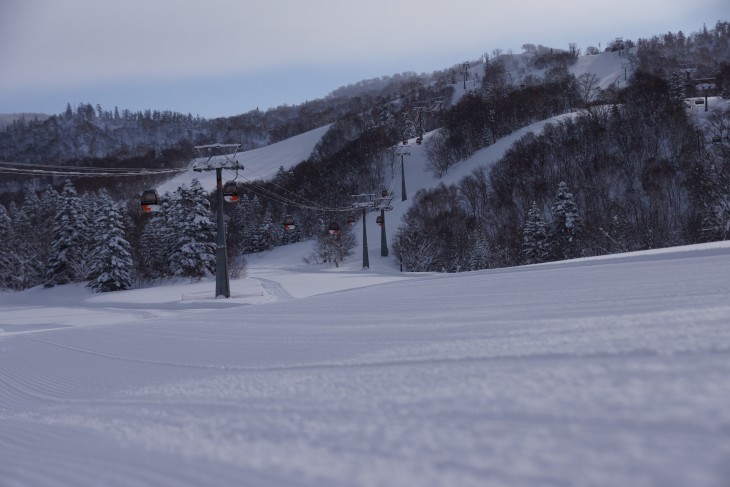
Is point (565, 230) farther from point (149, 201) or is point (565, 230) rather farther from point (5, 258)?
point (5, 258)

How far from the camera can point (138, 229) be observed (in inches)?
2539

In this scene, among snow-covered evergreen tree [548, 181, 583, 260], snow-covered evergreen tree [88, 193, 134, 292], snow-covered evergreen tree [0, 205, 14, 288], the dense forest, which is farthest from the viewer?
snow-covered evergreen tree [0, 205, 14, 288]

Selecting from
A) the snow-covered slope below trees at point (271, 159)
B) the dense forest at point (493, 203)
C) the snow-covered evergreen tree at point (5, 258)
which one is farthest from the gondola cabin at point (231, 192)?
the snow-covered slope below trees at point (271, 159)

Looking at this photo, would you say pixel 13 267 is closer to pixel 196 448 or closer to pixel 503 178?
pixel 503 178

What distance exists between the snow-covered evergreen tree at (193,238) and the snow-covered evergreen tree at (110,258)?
14.0 ft

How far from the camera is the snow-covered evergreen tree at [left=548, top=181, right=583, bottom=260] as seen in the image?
Answer: 1843 inches

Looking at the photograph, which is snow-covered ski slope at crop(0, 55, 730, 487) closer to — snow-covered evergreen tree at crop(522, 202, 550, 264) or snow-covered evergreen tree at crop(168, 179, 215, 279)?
snow-covered evergreen tree at crop(168, 179, 215, 279)

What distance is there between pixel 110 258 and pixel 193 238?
23.2ft

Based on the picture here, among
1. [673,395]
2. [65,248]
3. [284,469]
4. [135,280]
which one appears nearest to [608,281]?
[673,395]

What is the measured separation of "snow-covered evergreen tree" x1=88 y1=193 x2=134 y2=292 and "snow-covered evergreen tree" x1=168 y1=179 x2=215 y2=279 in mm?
4273

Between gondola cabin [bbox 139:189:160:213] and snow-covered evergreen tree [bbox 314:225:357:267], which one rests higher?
gondola cabin [bbox 139:189:160:213]

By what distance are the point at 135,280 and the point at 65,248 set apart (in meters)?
9.62

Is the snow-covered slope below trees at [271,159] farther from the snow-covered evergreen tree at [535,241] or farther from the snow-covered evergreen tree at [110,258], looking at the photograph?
the snow-covered evergreen tree at [535,241]

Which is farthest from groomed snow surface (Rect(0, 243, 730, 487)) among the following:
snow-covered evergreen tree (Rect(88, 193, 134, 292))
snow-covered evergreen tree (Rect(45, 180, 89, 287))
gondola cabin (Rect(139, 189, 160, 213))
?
snow-covered evergreen tree (Rect(45, 180, 89, 287))
